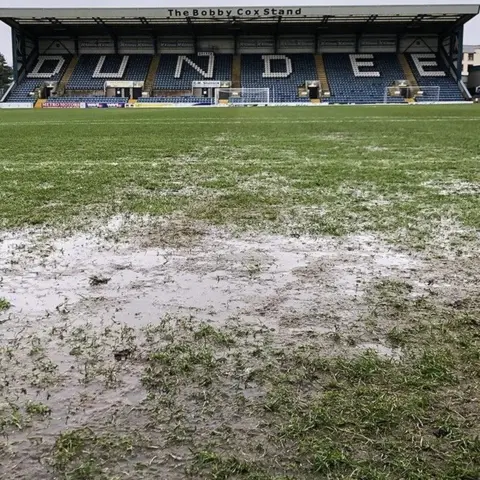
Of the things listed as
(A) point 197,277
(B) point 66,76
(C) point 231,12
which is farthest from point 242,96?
(A) point 197,277

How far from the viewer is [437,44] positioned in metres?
51.6

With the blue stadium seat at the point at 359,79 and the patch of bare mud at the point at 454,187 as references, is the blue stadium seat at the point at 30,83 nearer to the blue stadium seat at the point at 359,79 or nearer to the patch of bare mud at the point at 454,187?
the blue stadium seat at the point at 359,79

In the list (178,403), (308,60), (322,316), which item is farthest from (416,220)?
(308,60)

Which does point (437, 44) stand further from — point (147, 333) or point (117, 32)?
point (147, 333)

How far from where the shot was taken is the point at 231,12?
144 feet

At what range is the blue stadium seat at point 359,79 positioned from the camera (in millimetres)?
46281

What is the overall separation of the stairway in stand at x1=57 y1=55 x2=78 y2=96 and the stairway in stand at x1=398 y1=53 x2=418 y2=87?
1201 inches

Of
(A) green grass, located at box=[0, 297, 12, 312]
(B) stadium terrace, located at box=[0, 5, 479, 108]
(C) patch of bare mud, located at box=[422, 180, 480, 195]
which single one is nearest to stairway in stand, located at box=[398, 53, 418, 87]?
(B) stadium terrace, located at box=[0, 5, 479, 108]

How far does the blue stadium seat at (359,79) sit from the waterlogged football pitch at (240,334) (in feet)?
141

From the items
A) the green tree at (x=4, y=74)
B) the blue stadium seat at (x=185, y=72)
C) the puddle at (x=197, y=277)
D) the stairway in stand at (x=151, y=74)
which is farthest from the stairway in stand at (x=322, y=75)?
the puddle at (x=197, y=277)

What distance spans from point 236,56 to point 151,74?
8398 millimetres

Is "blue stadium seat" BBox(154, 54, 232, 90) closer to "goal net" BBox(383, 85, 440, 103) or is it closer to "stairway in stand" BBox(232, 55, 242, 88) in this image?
"stairway in stand" BBox(232, 55, 242, 88)

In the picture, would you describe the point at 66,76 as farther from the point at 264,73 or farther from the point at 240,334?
the point at 240,334

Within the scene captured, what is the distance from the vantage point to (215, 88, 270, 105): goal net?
47.1 metres
